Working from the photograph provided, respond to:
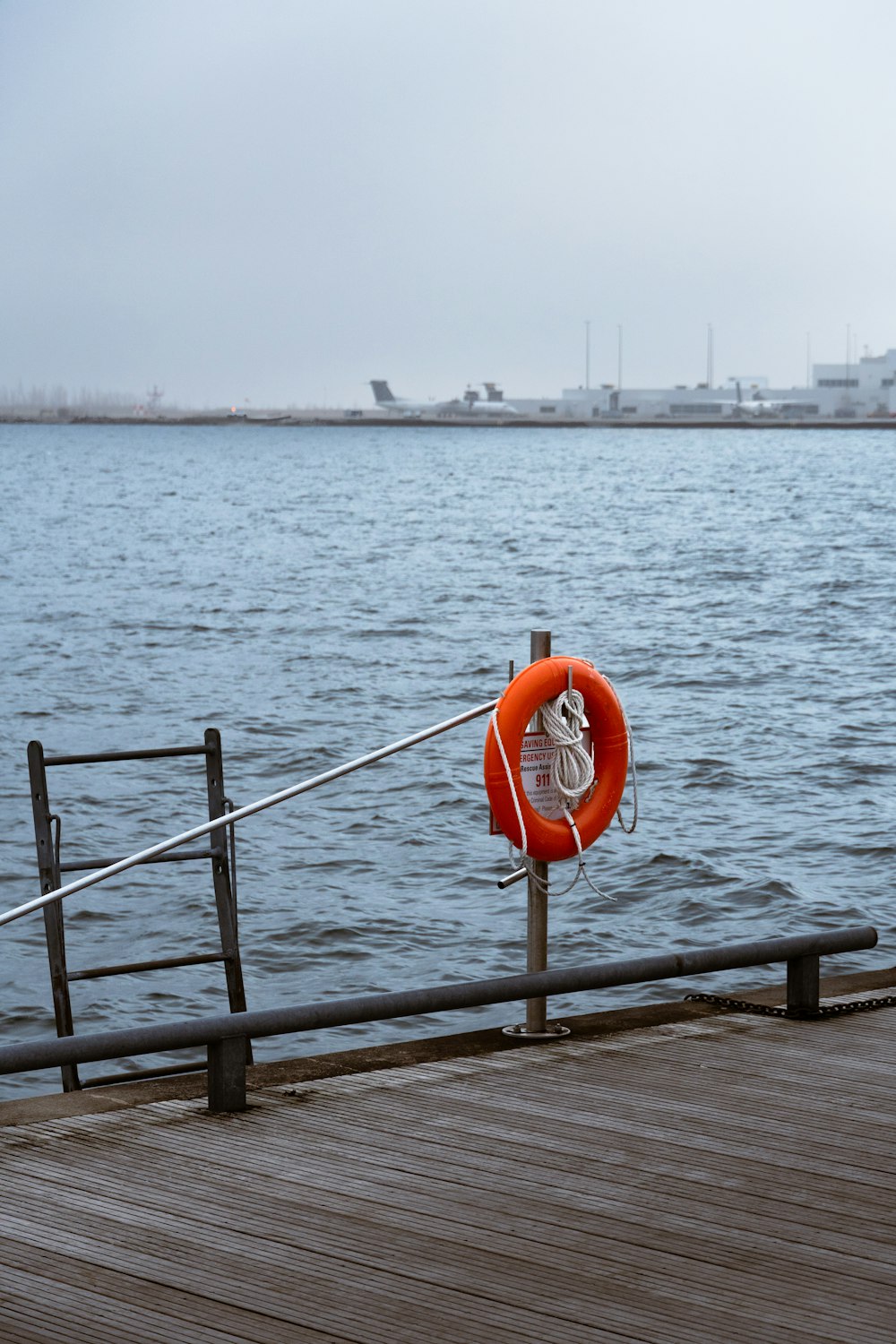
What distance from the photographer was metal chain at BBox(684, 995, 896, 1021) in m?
4.41

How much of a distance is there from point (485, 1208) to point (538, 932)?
132cm

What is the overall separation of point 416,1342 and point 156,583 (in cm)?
2857

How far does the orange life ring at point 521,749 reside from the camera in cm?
403

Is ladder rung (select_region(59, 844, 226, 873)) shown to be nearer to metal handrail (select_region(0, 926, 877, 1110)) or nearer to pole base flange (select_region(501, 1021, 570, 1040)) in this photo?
metal handrail (select_region(0, 926, 877, 1110))

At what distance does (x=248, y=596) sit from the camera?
28062 millimetres

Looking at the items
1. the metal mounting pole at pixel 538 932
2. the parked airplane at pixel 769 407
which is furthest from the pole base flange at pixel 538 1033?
the parked airplane at pixel 769 407

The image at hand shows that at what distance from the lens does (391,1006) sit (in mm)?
3814

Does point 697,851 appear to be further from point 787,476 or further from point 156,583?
point 787,476

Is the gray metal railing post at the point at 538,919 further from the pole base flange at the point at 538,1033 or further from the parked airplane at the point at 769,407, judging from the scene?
the parked airplane at the point at 769,407

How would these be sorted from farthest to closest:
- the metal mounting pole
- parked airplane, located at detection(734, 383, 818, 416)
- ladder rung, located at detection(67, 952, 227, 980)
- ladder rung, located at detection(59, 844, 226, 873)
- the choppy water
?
parked airplane, located at detection(734, 383, 818, 416) → the choppy water → ladder rung, located at detection(67, 952, 227, 980) → ladder rung, located at detection(59, 844, 226, 873) → the metal mounting pole

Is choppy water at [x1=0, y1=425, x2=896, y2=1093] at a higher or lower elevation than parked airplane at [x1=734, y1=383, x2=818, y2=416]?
lower

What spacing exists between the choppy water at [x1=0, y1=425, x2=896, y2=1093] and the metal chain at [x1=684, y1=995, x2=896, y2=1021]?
2431 millimetres

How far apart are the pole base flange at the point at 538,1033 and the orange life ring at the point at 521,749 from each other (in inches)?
19.3

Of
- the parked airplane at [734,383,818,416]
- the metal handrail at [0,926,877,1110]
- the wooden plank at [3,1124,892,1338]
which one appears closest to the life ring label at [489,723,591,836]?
the metal handrail at [0,926,877,1110]
